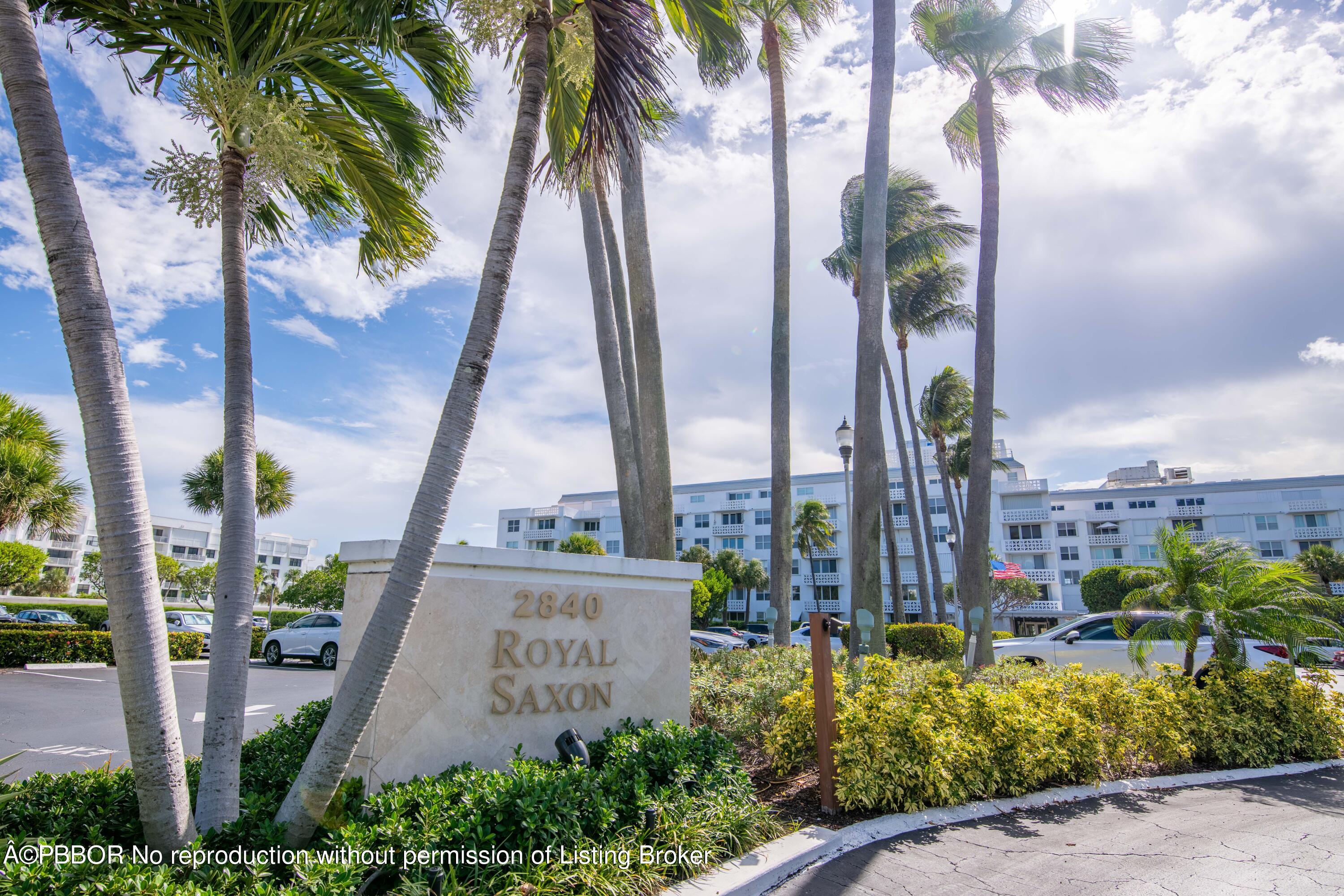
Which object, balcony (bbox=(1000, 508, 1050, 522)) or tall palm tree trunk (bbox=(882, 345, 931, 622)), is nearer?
tall palm tree trunk (bbox=(882, 345, 931, 622))

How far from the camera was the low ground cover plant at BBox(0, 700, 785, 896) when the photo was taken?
10.1 feet

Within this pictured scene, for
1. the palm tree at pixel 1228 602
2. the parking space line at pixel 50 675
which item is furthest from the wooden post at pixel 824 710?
the parking space line at pixel 50 675

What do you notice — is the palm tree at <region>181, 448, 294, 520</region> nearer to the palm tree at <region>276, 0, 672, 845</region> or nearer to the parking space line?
the parking space line

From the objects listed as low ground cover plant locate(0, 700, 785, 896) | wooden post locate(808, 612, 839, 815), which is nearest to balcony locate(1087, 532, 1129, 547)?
wooden post locate(808, 612, 839, 815)

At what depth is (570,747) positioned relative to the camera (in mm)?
5082

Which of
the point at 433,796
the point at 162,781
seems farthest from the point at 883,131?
the point at 162,781

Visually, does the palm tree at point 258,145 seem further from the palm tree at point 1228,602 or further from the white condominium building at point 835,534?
the white condominium building at point 835,534

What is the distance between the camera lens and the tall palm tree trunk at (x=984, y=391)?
39.1ft

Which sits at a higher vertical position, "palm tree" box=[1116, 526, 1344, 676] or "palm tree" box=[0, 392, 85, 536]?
"palm tree" box=[0, 392, 85, 536]

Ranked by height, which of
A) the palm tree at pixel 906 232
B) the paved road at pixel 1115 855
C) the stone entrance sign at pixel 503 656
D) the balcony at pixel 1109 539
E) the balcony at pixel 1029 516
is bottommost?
the paved road at pixel 1115 855

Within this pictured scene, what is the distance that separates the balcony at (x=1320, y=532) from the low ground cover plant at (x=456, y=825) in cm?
6302

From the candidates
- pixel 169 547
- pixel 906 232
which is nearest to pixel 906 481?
pixel 906 232

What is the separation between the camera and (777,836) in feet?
16.0

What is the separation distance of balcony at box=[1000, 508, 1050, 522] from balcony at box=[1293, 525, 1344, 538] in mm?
16176
